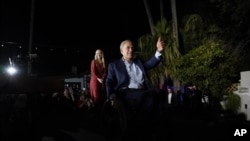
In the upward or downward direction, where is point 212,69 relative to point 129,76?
upward

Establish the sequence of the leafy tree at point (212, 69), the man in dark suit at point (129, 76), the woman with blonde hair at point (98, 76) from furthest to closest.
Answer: the leafy tree at point (212, 69) → the woman with blonde hair at point (98, 76) → the man in dark suit at point (129, 76)

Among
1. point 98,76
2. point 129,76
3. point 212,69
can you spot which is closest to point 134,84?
point 129,76

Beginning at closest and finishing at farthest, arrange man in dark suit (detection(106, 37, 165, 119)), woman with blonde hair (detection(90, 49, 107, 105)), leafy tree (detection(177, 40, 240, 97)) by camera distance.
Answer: man in dark suit (detection(106, 37, 165, 119)) → woman with blonde hair (detection(90, 49, 107, 105)) → leafy tree (detection(177, 40, 240, 97))

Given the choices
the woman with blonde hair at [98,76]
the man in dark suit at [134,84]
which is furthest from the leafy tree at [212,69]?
the man in dark suit at [134,84]

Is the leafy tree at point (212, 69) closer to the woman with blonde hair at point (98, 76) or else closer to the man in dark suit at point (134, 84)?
the woman with blonde hair at point (98, 76)

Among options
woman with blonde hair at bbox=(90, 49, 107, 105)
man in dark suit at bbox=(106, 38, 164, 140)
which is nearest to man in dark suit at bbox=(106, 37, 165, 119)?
man in dark suit at bbox=(106, 38, 164, 140)

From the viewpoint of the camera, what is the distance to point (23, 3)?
2320cm

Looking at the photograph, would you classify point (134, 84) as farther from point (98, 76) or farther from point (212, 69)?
point (212, 69)

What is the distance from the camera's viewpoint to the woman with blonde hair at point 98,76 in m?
7.39

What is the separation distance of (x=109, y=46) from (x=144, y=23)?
3.66 m

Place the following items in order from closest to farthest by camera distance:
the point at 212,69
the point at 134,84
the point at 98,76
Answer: the point at 134,84 → the point at 98,76 → the point at 212,69

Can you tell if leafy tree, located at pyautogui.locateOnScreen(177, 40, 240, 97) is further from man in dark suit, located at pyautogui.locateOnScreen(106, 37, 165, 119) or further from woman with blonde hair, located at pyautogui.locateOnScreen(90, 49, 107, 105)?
man in dark suit, located at pyautogui.locateOnScreen(106, 37, 165, 119)

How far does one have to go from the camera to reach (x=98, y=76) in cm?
746

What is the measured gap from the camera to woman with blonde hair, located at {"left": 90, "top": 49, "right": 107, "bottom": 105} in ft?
24.3
